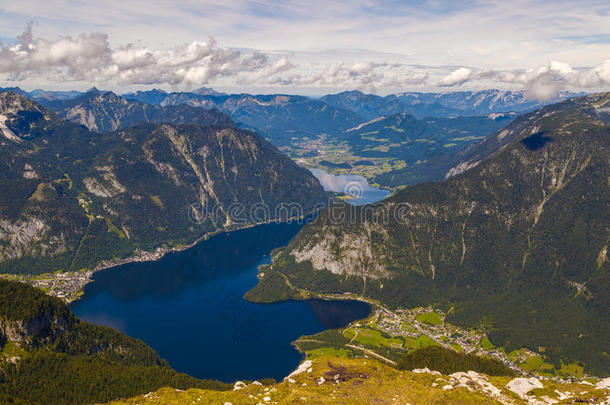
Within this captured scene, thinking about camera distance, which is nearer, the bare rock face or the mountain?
the bare rock face

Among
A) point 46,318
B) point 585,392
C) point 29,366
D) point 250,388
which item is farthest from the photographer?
point 46,318

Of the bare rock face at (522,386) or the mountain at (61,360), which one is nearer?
the bare rock face at (522,386)

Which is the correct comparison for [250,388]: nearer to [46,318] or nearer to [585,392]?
[585,392]

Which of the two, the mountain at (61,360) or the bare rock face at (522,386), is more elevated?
the bare rock face at (522,386)

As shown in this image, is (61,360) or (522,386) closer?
(522,386)

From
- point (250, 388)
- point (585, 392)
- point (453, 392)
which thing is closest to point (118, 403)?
point (250, 388)

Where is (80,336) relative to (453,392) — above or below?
below

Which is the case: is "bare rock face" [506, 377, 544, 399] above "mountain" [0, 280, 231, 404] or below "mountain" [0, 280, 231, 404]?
above

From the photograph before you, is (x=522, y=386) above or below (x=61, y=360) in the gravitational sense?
above
